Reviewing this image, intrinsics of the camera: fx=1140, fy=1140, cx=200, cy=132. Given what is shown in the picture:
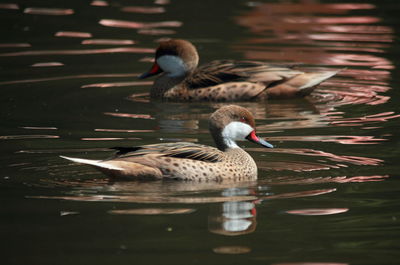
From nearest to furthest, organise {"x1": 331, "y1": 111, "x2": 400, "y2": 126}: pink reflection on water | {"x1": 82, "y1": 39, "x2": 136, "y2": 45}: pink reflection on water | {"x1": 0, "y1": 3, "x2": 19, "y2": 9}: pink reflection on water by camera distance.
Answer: {"x1": 331, "y1": 111, "x2": 400, "y2": 126}: pink reflection on water < {"x1": 82, "y1": 39, "x2": 136, "y2": 45}: pink reflection on water < {"x1": 0, "y1": 3, "x2": 19, "y2": 9}: pink reflection on water

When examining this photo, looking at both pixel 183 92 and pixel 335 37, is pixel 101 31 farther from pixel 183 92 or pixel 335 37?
pixel 183 92

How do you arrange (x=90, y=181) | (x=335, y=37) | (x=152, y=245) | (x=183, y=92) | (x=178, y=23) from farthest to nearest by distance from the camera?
(x=178, y=23), (x=335, y=37), (x=183, y=92), (x=90, y=181), (x=152, y=245)

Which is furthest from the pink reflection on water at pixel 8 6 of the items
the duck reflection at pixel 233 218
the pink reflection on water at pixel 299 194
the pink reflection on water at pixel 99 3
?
the pink reflection on water at pixel 299 194

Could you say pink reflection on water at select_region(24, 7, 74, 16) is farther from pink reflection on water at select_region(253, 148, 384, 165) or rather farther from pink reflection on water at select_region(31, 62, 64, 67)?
pink reflection on water at select_region(253, 148, 384, 165)

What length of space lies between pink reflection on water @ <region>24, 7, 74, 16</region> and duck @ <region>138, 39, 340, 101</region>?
6389 millimetres

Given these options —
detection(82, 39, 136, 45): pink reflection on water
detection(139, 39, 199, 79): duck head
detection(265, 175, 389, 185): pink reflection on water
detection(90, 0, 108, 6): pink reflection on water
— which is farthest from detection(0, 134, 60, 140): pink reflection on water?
detection(90, 0, 108, 6): pink reflection on water

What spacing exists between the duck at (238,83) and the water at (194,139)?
0.79 ft

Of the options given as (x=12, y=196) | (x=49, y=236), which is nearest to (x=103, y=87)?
(x=12, y=196)

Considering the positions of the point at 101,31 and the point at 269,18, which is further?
the point at 269,18

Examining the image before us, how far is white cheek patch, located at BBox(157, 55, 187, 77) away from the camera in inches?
562

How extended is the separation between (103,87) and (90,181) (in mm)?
5425

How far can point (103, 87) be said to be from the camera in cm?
1438

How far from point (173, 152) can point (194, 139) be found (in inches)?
72.6

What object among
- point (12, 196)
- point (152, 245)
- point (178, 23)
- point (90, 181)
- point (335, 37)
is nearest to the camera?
point (152, 245)
